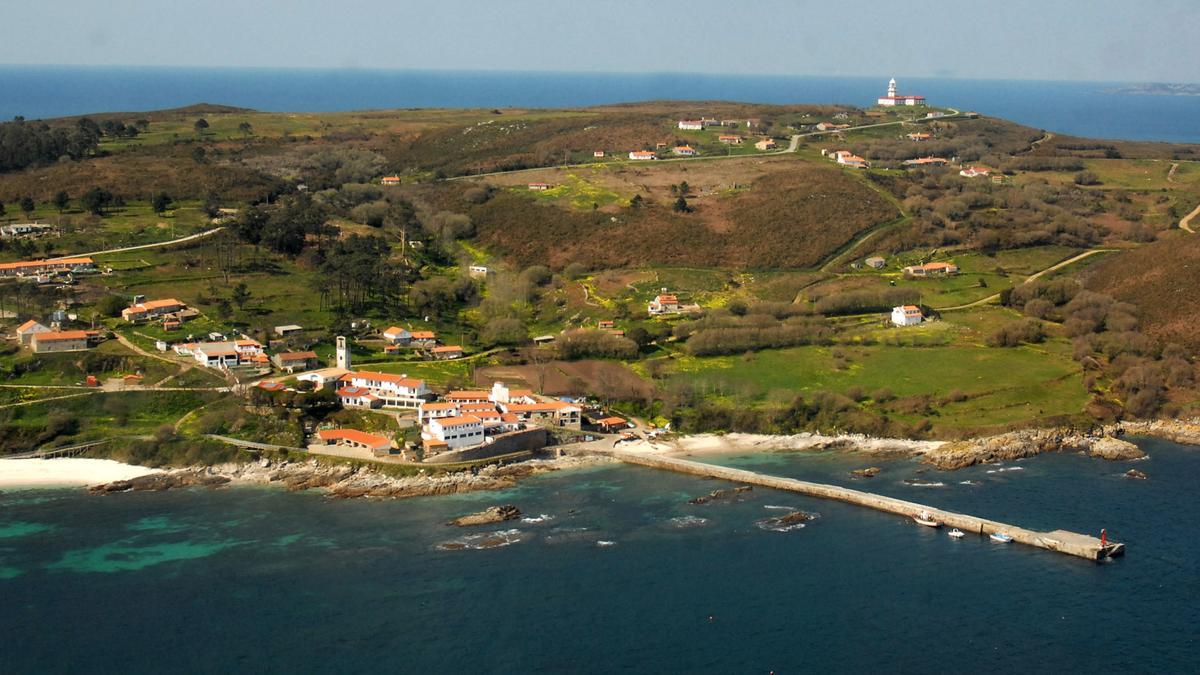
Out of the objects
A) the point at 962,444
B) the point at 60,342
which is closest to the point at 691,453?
the point at 962,444

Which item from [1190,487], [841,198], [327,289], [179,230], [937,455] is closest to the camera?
[1190,487]

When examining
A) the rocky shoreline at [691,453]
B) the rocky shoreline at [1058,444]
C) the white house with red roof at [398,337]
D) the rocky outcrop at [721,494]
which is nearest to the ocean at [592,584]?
the rocky outcrop at [721,494]

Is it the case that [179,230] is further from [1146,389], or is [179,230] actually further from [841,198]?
[1146,389]

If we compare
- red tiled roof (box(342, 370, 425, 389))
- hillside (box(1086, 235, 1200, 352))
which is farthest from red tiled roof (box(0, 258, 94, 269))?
hillside (box(1086, 235, 1200, 352))

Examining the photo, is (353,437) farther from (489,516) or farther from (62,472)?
(62,472)

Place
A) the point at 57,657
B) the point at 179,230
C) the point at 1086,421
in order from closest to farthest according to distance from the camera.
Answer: the point at 57,657 < the point at 1086,421 < the point at 179,230

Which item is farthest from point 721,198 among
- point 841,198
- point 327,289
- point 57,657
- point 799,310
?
point 57,657
